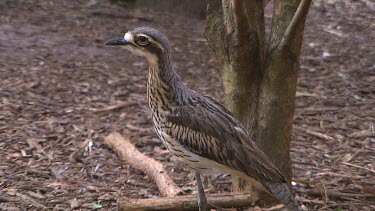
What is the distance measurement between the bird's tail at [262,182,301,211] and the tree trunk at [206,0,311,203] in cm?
41

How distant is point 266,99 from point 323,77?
3722 mm

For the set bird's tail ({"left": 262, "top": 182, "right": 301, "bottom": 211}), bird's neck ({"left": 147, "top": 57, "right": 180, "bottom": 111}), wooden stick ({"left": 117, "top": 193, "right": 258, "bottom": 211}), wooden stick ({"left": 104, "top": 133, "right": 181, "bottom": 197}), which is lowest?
wooden stick ({"left": 104, "top": 133, "right": 181, "bottom": 197})

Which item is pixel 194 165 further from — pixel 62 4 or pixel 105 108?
pixel 62 4

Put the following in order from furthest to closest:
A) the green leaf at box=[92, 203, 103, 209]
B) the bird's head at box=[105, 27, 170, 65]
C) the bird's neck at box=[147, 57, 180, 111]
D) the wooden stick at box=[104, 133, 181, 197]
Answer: the wooden stick at box=[104, 133, 181, 197]
the green leaf at box=[92, 203, 103, 209]
the bird's neck at box=[147, 57, 180, 111]
the bird's head at box=[105, 27, 170, 65]

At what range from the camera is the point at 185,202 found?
430 centimetres

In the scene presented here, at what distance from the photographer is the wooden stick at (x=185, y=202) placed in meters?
4.19

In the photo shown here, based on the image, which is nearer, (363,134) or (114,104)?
(363,134)

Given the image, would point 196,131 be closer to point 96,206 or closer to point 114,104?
point 96,206

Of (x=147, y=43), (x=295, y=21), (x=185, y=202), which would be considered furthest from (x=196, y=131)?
(x=295, y=21)

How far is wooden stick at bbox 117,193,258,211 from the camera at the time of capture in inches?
165

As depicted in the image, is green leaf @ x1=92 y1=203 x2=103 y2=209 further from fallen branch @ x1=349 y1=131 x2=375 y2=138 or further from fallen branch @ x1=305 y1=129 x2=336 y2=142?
fallen branch @ x1=349 y1=131 x2=375 y2=138

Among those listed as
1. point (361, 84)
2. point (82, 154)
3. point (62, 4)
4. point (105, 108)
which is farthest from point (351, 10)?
point (82, 154)

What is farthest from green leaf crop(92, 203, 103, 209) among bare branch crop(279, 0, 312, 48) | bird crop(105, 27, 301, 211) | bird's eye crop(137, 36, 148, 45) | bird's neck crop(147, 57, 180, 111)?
bare branch crop(279, 0, 312, 48)

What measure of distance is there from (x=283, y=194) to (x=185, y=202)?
724mm
